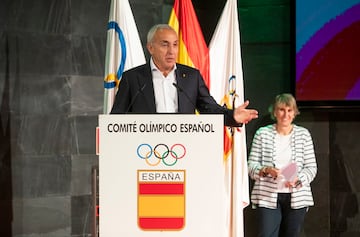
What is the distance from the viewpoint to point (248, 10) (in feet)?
19.6

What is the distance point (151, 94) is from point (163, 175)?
0.79 m

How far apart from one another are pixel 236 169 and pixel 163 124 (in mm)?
2329

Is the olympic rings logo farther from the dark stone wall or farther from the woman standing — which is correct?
the dark stone wall

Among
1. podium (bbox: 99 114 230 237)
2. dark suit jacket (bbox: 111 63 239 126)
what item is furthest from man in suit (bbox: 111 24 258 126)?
podium (bbox: 99 114 230 237)

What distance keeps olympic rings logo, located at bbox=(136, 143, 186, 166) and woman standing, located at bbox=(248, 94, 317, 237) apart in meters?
2.01

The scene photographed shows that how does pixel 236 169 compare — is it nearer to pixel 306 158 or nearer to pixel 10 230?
pixel 306 158

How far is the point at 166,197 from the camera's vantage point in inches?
115

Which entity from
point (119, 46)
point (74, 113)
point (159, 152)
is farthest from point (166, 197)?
point (74, 113)

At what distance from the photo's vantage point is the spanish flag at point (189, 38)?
16.8ft

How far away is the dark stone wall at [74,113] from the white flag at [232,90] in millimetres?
714

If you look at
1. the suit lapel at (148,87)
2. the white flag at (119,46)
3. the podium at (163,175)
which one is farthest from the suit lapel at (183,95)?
the white flag at (119,46)

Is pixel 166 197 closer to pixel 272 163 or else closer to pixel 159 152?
pixel 159 152

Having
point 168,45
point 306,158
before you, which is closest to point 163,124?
point 168,45

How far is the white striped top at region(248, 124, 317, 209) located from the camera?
486 centimetres
